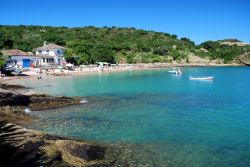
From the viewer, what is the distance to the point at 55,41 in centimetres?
12400

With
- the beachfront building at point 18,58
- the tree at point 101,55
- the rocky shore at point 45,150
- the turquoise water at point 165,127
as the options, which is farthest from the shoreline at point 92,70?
the rocky shore at point 45,150

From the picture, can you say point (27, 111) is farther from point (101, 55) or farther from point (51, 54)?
point (101, 55)

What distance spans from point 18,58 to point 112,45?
172ft

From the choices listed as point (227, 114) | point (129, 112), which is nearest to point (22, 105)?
point (129, 112)

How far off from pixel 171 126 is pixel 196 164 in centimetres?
888

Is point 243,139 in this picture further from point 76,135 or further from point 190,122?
point 76,135

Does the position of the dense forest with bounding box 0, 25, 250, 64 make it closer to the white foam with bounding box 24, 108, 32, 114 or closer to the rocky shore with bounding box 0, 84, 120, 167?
the white foam with bounding box 24, 108, 32, 114

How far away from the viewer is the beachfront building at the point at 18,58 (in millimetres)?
82231

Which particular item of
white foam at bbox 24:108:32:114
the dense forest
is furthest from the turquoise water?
the dense forest

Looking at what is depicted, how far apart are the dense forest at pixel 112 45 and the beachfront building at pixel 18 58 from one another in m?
11.7

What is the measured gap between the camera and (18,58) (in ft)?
275

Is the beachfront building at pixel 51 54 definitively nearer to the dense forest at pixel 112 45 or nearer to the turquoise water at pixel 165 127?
the dense forest at pixel 112 45

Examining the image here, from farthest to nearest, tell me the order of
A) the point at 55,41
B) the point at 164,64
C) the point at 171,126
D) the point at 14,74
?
the point at 164,64, the point at 55,41, the point at 14,74, the point at 171,126

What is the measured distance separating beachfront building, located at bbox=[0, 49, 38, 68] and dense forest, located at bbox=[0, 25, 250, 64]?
11676 mm
